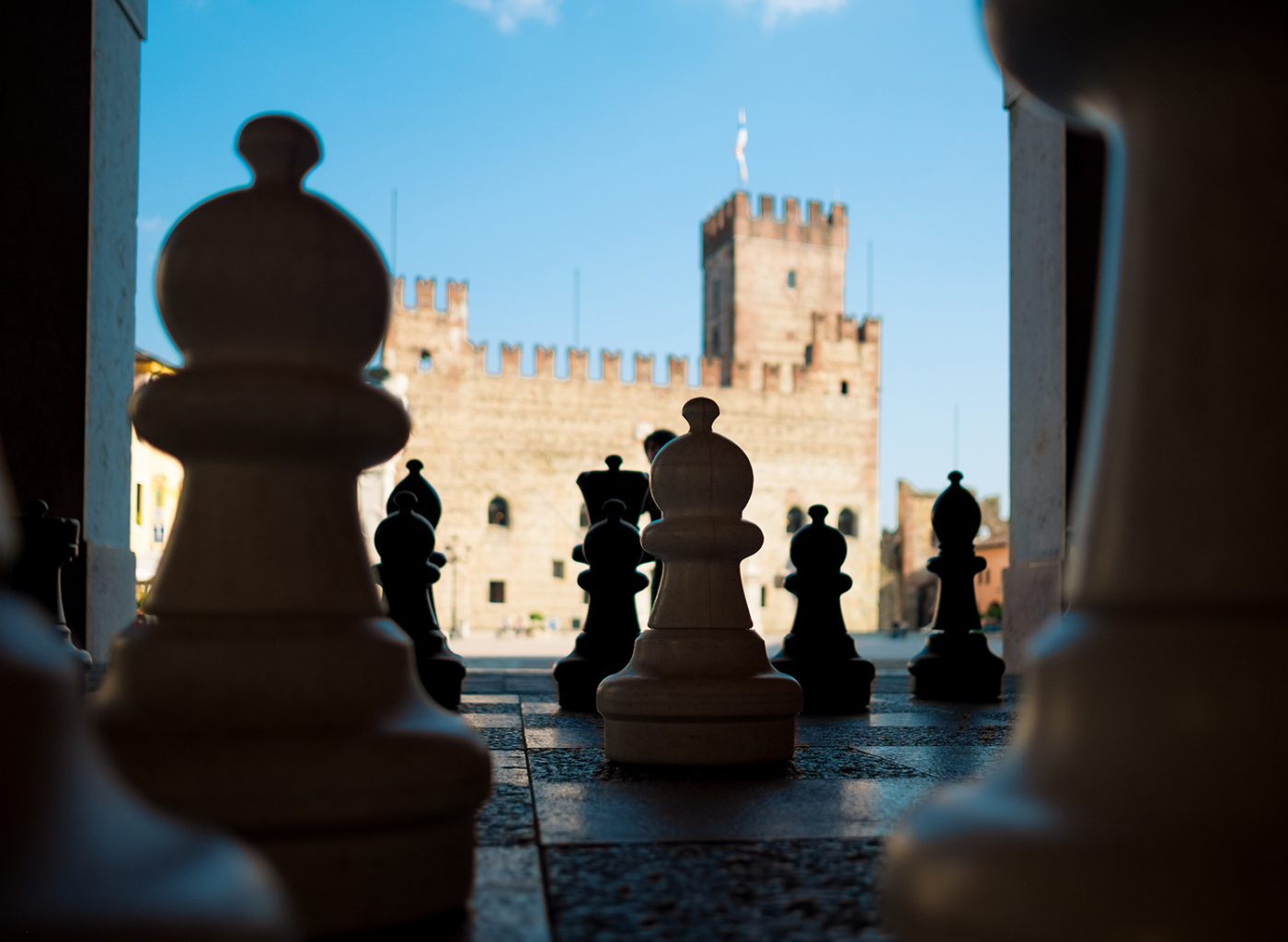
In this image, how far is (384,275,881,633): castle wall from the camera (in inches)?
1044

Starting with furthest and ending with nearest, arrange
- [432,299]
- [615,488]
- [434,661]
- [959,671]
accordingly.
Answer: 1. [432,299]
2. [615,488]
3. [959,671]
4. [434,661]

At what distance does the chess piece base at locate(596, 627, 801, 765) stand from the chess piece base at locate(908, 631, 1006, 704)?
1457mm

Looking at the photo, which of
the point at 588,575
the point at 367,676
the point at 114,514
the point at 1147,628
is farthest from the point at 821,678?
the point at 114,514

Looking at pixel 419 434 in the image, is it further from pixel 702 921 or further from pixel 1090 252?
pixel 702 921

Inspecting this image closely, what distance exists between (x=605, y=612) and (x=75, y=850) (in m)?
2.19

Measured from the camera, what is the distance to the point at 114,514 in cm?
420

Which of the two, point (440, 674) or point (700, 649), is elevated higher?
point (700, 649)

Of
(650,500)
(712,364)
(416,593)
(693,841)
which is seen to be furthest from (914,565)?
(693,841)

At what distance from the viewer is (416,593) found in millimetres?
2365

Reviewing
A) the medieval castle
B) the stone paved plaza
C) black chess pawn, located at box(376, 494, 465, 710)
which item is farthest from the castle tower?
the stone paved plaza

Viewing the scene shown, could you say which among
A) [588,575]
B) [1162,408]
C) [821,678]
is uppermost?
[1162,408]

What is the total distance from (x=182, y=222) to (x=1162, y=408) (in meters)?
0.70

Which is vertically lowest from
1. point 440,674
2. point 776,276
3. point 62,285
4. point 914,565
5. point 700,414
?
point 914,565

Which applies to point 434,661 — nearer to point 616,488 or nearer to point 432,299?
point 616,488
